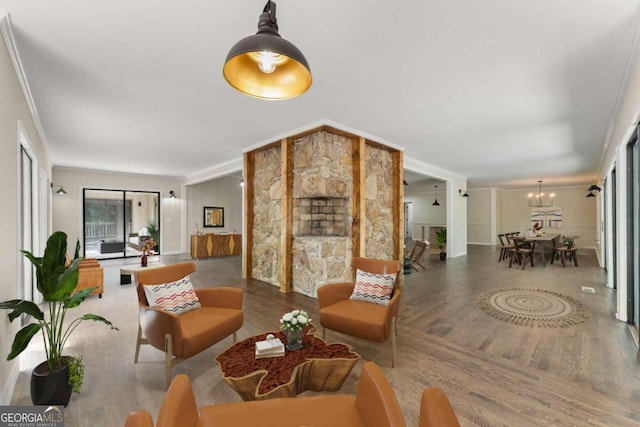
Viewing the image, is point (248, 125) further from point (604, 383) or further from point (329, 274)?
point (604, 383)

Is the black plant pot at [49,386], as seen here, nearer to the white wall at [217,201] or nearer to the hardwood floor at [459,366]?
the hardwood floor at [459,366]

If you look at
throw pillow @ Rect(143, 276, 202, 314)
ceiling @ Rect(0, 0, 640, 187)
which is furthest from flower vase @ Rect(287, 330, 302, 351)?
ceiling @ Rect(0, 0, 640, 187)

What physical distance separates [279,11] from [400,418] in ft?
8.31

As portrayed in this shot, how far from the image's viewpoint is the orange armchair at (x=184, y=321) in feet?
7.46

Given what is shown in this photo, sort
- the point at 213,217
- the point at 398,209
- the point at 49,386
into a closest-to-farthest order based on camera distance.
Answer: the point at 49,386 → the point at 398,209 → the point at 213,217

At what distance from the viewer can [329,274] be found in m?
4.66

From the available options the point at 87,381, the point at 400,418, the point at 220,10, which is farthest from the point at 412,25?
the point at 87,381

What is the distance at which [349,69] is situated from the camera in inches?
111

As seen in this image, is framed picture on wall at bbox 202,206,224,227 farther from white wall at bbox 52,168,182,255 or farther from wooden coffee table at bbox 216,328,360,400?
wooden coffee table at bbox 216,328,360,400

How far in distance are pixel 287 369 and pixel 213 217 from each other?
9.88 meters

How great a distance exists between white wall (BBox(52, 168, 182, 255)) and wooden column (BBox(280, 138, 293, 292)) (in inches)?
270

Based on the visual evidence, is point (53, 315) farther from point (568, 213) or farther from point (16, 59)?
point (568, 213)

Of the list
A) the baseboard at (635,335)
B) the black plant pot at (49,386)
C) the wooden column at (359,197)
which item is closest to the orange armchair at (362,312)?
the wooden column at (359,197)

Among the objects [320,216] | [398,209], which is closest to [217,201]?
[320,216]
